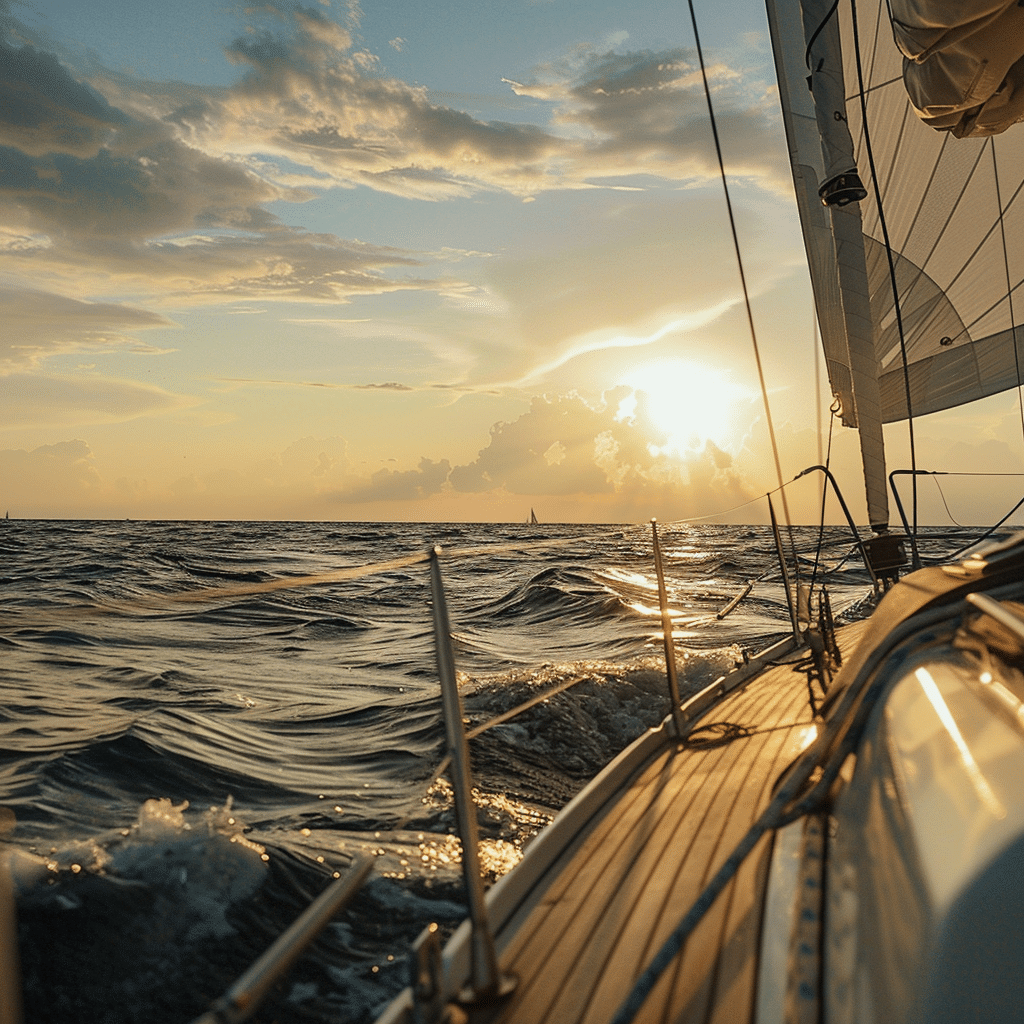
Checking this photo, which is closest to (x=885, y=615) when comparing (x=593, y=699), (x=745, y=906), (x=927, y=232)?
(x=745, y=906)

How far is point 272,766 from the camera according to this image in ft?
17.2

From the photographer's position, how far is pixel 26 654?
891cm

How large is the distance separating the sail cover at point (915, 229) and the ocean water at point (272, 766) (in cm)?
222

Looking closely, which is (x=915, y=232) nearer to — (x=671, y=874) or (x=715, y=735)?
(x=715, y=735)

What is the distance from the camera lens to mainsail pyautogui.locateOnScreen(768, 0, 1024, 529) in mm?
7984

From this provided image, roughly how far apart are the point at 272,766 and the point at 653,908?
3.78m

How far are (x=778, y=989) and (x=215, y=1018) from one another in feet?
3.26

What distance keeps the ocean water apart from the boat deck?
0.48 meters

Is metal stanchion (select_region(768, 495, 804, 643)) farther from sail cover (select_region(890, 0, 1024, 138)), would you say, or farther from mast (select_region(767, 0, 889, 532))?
sail cover (select_region(890, 0, 1024, 138))

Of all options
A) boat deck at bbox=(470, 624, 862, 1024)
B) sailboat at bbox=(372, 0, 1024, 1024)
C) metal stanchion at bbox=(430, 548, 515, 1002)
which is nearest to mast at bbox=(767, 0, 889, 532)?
sailboat at bbox=(372, 0, 1024, 1024)

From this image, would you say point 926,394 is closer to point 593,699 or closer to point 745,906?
point 593,699

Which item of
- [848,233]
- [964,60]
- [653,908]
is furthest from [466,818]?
[848,233]

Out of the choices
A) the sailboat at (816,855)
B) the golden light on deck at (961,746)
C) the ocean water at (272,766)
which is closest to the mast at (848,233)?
the ocean water at (272,766)

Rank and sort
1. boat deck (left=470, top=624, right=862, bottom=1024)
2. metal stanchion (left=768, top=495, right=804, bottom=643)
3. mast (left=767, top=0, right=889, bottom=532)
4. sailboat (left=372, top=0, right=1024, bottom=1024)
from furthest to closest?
mast (left=767, top=0, right=889, bottom=532) → metal stanchion (left=768, top=495, right=804, bottom=643) → boat deck (left=470, top=624, right=862, bottom=1024) → sailboat (left=372, top=0, right=1024, bottom=1024)
